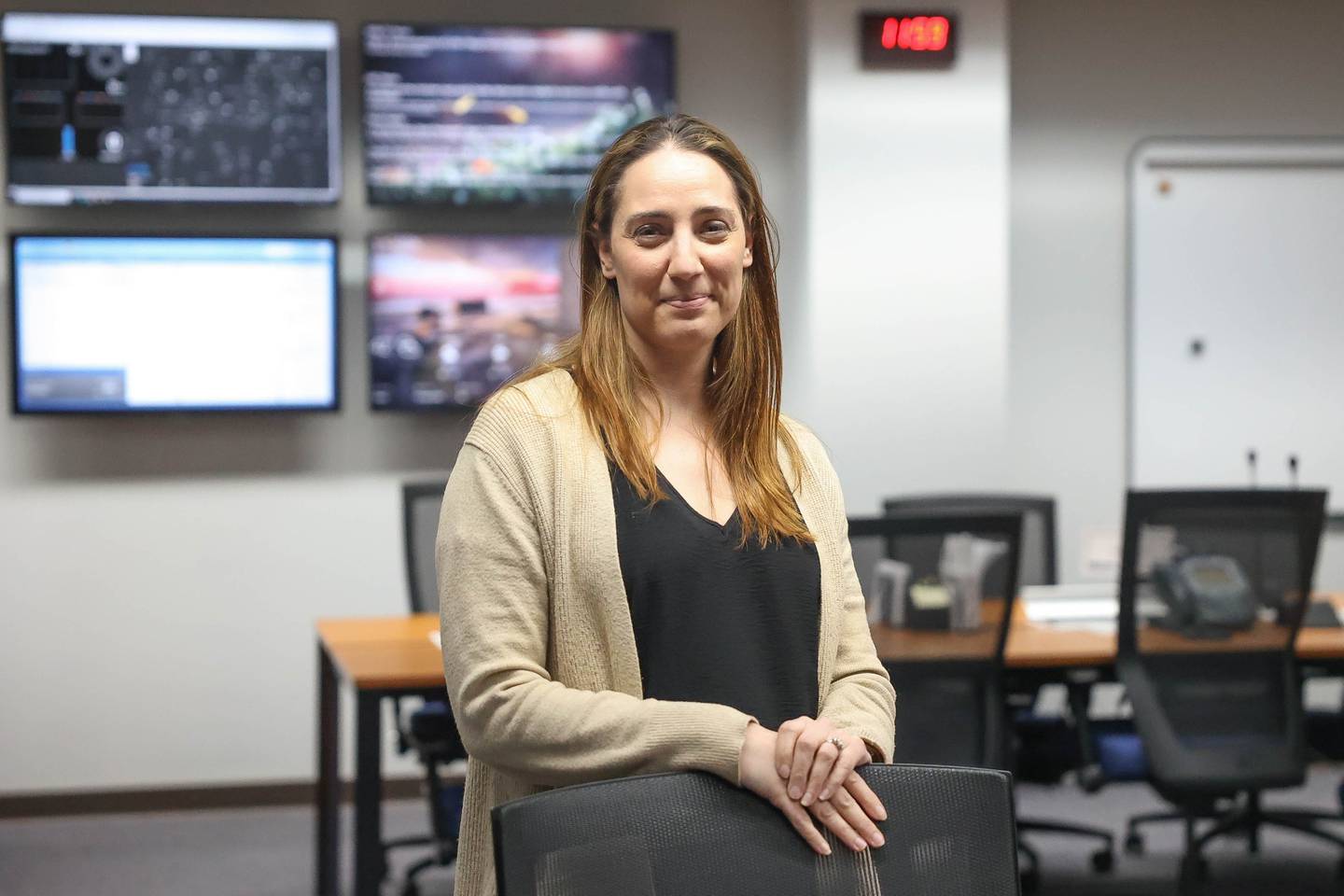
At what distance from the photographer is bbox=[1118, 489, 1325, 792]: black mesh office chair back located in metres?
3.26

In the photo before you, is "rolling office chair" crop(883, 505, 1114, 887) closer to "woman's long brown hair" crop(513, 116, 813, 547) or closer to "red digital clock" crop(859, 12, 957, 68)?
"red digital clock" crop(859, 12, 957, 68)

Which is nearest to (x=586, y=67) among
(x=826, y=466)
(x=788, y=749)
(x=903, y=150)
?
(x=903, y=150)

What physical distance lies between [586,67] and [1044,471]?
81.2 inches

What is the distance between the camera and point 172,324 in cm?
450

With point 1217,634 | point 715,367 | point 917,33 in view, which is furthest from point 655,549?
point 917,33

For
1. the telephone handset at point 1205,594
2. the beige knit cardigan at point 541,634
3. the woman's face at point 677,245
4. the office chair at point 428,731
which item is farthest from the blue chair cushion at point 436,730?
the woman's face at point 677,245

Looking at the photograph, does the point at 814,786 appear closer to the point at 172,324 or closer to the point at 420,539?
the point at 420,539

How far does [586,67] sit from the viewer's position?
4.61 meters

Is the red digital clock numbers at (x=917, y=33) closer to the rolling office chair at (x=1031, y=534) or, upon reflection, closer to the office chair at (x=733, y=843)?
the rolling office chair at (x=1031, y=534)

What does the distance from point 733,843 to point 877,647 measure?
80.9 inches

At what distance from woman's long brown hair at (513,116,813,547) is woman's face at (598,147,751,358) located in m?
0.03

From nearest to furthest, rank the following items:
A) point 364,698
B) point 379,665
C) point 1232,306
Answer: point 364,698 < point 379,665 < point 1232,306

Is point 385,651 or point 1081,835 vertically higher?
point 385,651

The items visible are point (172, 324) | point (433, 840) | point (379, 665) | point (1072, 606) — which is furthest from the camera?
point (172, 324)
